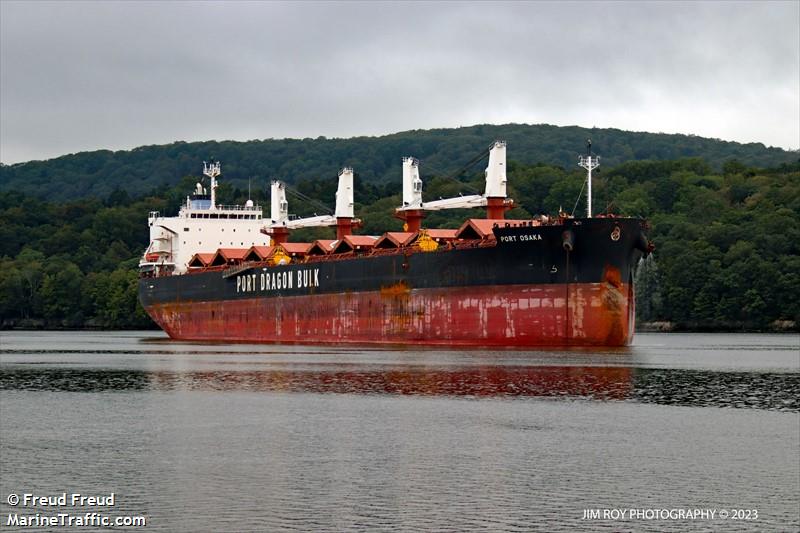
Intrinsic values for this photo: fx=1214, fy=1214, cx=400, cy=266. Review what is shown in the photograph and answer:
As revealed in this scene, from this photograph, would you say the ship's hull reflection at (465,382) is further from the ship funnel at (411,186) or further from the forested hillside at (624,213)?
the forested hillside at (624,213)

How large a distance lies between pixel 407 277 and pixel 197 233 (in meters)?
26.6

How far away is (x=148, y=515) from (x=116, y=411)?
11842 mm

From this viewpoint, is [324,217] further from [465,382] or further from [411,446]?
[411,446]

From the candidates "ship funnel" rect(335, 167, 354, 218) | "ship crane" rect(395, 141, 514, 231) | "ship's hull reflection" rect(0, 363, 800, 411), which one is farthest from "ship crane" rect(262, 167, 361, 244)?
"ship's hull reflection" rect(0, 363, 800, 411)

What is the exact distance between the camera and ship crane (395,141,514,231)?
56.5 m

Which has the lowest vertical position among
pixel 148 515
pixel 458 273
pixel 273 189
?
pixel 148 515

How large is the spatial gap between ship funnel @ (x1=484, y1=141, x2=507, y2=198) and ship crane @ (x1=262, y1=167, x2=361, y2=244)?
35.0 ft

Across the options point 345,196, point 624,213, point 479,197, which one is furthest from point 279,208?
point 624,213

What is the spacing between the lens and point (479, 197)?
5794 cm

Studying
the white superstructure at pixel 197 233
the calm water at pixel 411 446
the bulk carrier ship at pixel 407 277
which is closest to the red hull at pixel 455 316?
the bulk carrier ship at pixel 407 277

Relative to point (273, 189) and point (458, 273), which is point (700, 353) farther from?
point (273, 189)

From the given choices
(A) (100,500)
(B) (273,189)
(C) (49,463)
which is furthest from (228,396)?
(B) (273,189)

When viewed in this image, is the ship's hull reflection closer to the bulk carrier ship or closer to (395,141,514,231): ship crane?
the bulk carrier ship

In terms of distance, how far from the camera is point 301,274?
60.3 metres
